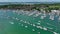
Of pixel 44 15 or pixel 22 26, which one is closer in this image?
pixel 22 26

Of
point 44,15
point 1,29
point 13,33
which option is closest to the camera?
point 13,33

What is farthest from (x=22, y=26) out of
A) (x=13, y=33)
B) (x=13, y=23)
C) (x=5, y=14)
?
(x=5, y=14)

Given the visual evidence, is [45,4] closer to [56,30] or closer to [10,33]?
[56,30]

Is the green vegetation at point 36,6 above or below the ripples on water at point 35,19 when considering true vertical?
above

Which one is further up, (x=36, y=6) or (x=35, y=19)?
(x=36, y=6)

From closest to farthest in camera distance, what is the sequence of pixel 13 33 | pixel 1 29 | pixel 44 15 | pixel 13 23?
pixel 13 33 < pixel 1 29 < pixel 13 23 < pixel 44 15

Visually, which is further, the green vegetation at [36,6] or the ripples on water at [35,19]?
the green vegetation at [36,6]

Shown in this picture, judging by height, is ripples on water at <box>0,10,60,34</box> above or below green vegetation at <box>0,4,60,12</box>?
below

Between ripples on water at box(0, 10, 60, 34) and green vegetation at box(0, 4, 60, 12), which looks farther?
green vegetation at box(0, 4, 60, 12)
